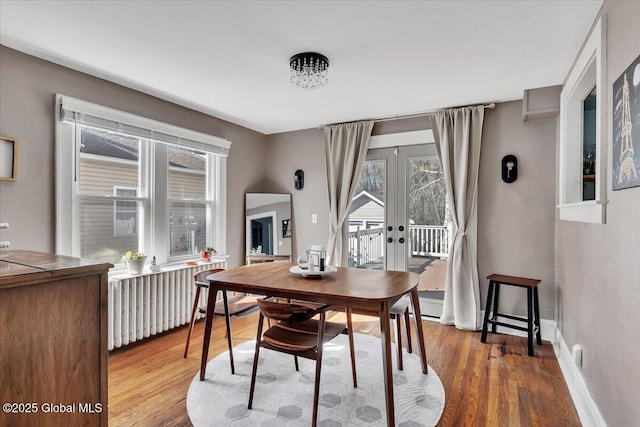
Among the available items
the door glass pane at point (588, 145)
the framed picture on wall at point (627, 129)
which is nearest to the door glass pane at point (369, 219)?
the door glass pane at point (588, 145)

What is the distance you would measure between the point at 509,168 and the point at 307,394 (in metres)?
2.83

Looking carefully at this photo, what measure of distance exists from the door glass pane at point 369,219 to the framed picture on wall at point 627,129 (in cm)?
266

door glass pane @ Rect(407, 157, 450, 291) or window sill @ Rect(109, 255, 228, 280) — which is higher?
door glass pane @ Rect(407, 157, 450, 291)

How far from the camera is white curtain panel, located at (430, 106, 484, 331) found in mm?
3514

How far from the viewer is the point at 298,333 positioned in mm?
2100

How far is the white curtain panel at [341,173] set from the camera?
420cm

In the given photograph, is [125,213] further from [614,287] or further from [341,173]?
[614,287]

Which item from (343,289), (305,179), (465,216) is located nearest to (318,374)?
(343,289)

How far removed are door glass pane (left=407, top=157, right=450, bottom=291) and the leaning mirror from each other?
166 cm

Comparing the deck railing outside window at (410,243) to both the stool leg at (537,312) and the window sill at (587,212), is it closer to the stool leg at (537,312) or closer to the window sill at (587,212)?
the stool leg at (537,312)

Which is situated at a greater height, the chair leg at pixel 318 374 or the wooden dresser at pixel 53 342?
the wooden dresser at pixel 53 342

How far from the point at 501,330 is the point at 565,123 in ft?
6.71

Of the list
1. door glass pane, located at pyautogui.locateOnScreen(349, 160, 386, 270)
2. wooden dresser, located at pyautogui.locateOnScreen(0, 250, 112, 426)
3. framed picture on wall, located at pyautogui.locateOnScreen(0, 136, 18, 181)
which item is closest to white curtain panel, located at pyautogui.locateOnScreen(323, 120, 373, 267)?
door glass pane, located at pyautogui.locateOnScreen(349, 160, 386, 270)

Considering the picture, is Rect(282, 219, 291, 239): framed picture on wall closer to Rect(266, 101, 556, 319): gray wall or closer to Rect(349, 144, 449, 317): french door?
Rect(349, 144, 449, 317): french door
